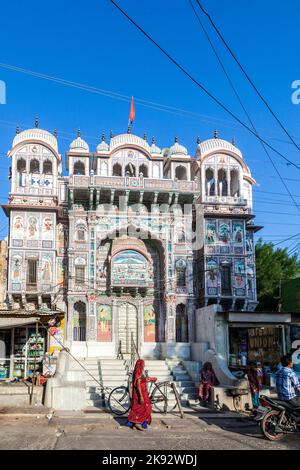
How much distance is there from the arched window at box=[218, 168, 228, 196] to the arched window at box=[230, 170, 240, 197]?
0.36m

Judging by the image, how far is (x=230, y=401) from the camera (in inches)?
688

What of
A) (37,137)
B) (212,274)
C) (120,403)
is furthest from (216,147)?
(120,403)

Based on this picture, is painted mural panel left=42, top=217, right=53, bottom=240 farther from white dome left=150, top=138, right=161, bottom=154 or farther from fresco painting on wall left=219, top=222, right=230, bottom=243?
fresco painting on wall left=219, top=222, right=230, bottom=243

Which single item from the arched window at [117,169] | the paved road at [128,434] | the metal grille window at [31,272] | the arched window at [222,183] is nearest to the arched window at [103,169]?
the arched window at [117,169]

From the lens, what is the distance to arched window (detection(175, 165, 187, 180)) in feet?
99.6

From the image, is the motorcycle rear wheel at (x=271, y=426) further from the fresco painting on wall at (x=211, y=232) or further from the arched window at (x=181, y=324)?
the fresco painting on wall at (x=211, y=232)

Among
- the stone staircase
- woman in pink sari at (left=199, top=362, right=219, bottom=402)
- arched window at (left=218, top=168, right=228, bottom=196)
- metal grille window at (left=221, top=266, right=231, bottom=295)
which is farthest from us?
arched window at (left=218, top=168, right=228, bottom=196)

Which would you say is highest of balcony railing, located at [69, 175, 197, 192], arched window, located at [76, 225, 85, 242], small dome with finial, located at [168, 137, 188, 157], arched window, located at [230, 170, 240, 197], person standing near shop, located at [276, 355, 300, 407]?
small dome with finial, located at [168, 137, 188, 157]

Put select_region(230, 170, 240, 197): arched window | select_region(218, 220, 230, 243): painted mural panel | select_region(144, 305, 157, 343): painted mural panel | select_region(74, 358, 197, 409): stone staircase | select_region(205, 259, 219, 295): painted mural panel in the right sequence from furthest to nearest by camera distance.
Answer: select_region(230, 170, 240, 197): arched window, select_region(218, 220, 230, 243): painted mural panel, select_region(205, 259, 219, 295): painted mural panel, select_region(144, 305, 157, 343): painted mural panel, select_region(74, 358, 197, 409): stone staircase

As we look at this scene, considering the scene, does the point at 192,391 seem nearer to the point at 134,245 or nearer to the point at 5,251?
the point at 134,245

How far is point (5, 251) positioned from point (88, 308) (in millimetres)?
6119

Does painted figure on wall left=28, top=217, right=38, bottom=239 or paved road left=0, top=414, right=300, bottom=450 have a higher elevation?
painted figure on wall left=28, top=217, right=38, bottom=239

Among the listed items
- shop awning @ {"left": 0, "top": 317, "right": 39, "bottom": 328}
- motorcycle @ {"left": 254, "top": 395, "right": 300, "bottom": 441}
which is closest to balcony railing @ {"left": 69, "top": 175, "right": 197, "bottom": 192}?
shop awning @ {"left": 0, "top": 317, "right": 39, "bottom": 328}

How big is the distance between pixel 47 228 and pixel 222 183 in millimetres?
10650
